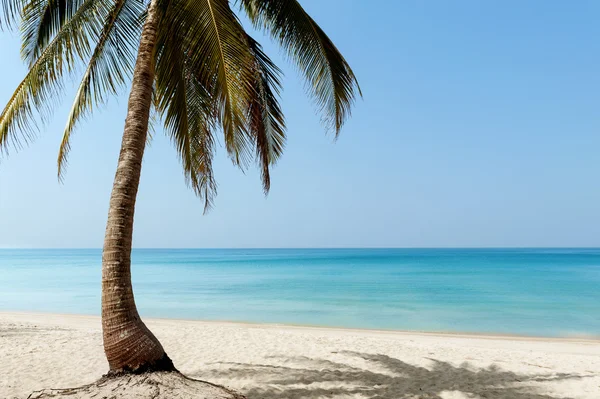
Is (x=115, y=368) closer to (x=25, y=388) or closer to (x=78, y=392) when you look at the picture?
(x=78, y=392)

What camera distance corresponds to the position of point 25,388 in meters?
6.26

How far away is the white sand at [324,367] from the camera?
20.9ft

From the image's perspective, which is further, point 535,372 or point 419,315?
point 419,315

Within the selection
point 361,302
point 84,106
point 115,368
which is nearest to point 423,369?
point 115,368

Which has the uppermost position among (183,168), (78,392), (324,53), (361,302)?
(324,53)

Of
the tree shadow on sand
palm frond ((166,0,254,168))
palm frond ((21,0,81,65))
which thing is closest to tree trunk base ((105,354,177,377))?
the tree shadow on sand

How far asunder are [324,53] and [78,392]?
4.82m

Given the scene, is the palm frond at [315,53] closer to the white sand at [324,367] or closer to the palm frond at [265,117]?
the palm frond at [265,117]

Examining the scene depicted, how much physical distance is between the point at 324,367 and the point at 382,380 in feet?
3.53

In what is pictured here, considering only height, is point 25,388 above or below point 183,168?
below

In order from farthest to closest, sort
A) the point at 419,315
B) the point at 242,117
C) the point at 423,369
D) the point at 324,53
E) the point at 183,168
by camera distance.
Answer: the point at 419,315
the point at 423,369
the point at 183,168
the point at 324,53
the point at 242,117

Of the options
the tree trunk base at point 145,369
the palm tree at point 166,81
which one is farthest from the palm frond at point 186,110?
the tree trunk base at point 145,369

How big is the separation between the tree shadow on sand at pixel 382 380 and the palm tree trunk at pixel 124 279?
193cm

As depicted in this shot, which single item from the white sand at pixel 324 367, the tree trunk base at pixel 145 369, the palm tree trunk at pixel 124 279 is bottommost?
the white sand at pixel 324 367
